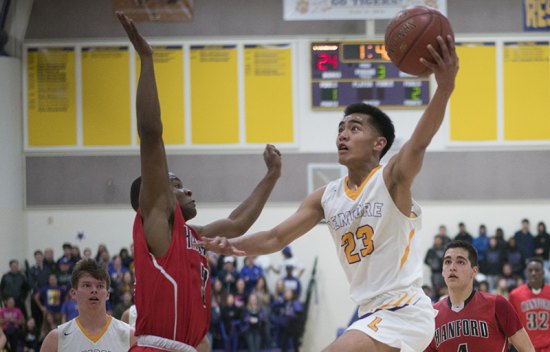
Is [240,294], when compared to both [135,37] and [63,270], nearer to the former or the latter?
[63,270]

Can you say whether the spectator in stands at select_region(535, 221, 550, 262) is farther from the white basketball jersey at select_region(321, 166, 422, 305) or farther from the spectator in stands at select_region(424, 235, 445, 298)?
the white basketball jersey at select_region(321, 166, 422, 305)

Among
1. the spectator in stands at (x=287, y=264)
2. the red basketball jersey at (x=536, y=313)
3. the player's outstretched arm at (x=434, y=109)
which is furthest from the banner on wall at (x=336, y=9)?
the player's outstretched arm at (x=434, y=109)

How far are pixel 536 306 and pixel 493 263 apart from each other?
738 centimetres

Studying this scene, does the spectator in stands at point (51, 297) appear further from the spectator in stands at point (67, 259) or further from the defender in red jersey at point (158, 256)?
the defender in red jersey at point (158, 256)

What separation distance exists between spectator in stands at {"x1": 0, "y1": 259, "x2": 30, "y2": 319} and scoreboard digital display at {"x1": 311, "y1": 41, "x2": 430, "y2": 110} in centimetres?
710

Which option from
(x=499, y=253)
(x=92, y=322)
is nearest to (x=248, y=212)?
(x=92, y=322)

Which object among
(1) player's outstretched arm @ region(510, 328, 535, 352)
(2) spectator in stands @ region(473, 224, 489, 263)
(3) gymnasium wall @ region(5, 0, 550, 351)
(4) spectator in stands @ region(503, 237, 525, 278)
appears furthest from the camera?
(3) gymnasium wall @ region(5, 0, 550, 351)

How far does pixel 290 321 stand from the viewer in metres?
16.7

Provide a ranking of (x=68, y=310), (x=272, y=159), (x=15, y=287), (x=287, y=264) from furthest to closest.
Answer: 1. (x=287, y=264)
2. (x=15, y=287)
3. (x=68, y=310)
4. (x=272, y=159)

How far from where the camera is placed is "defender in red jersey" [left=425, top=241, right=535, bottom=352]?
248 inches

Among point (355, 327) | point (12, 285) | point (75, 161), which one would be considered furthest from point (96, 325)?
point (75, 161)

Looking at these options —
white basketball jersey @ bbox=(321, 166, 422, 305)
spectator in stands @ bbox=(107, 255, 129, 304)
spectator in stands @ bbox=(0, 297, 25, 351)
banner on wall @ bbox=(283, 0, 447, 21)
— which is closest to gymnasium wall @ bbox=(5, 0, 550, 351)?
spectator in stands @ bbox=(107, 255, 129, 304)

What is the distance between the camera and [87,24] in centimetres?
1877

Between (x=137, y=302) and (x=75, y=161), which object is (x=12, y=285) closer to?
(x=75, y=161)
